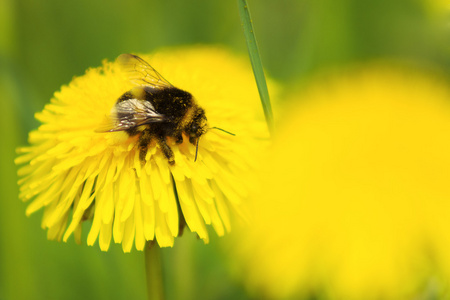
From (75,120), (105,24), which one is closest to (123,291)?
(75,120)

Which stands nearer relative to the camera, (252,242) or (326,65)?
(252,242)

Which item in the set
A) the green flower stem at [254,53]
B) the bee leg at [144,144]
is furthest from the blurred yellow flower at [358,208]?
the bee leg at [144,144]

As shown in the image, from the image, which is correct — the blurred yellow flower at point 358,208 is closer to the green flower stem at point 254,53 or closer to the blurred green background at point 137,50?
the green flower stem at point 254,53

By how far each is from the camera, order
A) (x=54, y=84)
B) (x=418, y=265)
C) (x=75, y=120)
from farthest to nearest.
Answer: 1. (x=54, y=84)
2. (x=75, y=120)
3. (x=418, y=265)

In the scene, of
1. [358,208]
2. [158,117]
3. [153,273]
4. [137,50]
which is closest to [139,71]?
[158,117]

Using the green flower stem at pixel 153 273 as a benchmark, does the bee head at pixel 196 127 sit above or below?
above

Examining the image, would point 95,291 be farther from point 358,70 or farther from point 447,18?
point 447,18
